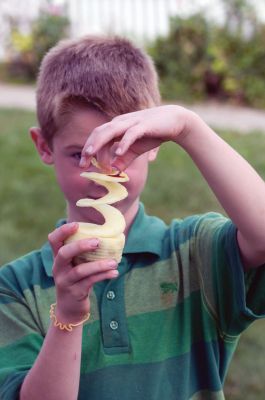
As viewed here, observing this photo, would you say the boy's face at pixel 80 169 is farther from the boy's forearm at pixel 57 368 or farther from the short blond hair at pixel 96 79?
the boy's forearm at pixel 57 368

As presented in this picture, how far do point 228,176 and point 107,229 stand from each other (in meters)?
0.39

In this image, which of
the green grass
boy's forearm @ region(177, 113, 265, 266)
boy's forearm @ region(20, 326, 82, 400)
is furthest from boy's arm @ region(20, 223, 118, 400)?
the green grass

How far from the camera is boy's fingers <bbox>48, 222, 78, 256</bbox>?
1781 millimetres

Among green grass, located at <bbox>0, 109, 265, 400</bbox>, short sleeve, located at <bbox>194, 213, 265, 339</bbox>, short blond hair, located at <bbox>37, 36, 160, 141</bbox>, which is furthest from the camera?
green grass, located at <bbox>0, 109, 265, 400</bbox>

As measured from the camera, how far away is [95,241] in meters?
1.73

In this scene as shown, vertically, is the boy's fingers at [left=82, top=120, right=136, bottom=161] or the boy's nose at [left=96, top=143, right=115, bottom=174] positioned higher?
the boy's fingers at [left=82, top=120, right=136, bottom=161]

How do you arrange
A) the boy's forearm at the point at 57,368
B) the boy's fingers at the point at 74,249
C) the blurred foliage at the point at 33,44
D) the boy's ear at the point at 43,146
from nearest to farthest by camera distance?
the boy's fingers at the point at 74,249, the boy's forearm at the point at 57,368, the boy's ear at the point at 43,146, the blurred foliage at the point at 33,44

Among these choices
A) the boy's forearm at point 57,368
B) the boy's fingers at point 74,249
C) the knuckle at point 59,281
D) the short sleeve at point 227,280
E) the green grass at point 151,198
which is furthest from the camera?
the green grass at point 151,198

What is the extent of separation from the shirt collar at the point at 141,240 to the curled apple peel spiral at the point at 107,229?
0.46m

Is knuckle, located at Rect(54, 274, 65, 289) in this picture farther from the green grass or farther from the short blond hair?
the green grass

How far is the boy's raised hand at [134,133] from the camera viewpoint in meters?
1.74

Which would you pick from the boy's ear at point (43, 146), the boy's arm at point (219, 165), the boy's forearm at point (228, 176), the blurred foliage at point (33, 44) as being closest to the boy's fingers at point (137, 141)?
the boy's arm at point (219, 165)

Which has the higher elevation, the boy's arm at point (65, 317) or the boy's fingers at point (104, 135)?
the boy's fingers at point (104, 135)

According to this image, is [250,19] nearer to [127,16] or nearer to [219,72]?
[219,72]
